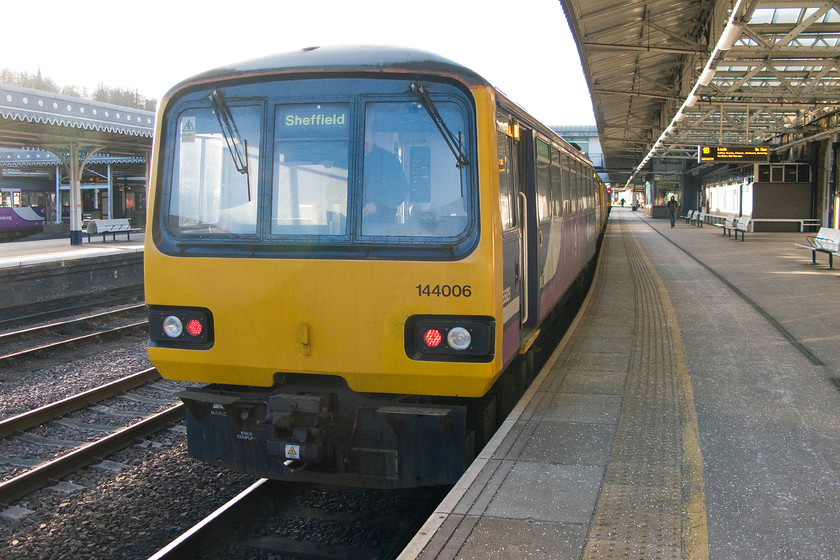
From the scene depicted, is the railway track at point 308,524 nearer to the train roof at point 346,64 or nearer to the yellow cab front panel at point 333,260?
the yellow cab front panel at point 333,260

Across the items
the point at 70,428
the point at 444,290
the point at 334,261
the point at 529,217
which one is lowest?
the point at 70,428

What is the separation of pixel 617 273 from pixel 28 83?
73.7 meters

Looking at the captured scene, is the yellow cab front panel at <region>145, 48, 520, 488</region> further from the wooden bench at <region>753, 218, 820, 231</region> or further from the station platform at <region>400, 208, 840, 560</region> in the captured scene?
the wooden bench at <region>753, 218, 820, 231</region>

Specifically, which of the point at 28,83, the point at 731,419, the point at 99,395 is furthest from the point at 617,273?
the point at 28,83

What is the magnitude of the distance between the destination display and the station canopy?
0.47m

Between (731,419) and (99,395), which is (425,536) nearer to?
(731,419)

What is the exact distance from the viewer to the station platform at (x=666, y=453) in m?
3.54

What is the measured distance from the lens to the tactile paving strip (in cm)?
346

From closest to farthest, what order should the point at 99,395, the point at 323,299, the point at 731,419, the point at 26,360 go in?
1. the point at 323,299
2. the point at 731,419
3. the point at 99,395
4. the point at 26,360

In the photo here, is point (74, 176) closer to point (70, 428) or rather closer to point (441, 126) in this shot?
point (70, 428)

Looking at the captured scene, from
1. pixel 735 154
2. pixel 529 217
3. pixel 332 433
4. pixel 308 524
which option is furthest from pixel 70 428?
pixel 735 154

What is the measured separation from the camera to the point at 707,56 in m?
14.0

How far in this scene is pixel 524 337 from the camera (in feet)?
18.7

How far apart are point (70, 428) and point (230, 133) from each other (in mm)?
3578
